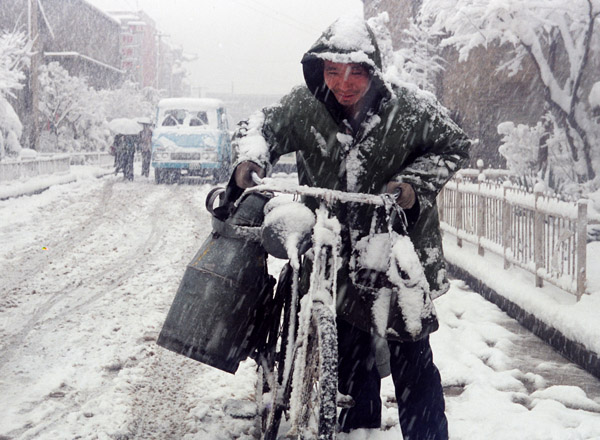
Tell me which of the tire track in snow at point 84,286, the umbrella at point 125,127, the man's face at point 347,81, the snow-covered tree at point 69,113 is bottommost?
the tire track in snow at point 84,286

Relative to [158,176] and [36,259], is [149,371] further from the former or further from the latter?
[158,176]

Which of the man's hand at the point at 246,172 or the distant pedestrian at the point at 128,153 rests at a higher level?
the distant pedestrian at the point at 128,153

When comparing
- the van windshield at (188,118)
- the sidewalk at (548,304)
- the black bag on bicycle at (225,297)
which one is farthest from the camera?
the van windshield at (188,118)

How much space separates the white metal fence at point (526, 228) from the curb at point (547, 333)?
0.35m

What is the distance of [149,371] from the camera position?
4293 millimetres

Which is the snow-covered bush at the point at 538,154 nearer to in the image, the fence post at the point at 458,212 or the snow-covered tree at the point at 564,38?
the snow-covered tree at the point at 564,38

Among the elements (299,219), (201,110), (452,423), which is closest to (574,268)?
(452,423)

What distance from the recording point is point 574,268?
5.29 metres

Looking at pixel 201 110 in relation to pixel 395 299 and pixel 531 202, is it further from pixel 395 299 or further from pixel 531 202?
pixel 395 299

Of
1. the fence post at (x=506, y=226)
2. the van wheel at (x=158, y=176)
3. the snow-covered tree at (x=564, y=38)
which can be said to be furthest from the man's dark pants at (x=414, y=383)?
the van wheel at (x=158, y=176)

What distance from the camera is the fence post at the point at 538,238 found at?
5992mm

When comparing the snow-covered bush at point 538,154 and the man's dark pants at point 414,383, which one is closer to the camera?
the man's dark pants at point 414,383

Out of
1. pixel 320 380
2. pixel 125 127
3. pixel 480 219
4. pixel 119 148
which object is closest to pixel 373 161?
pixel 320 380

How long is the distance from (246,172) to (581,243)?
11.3 feet
